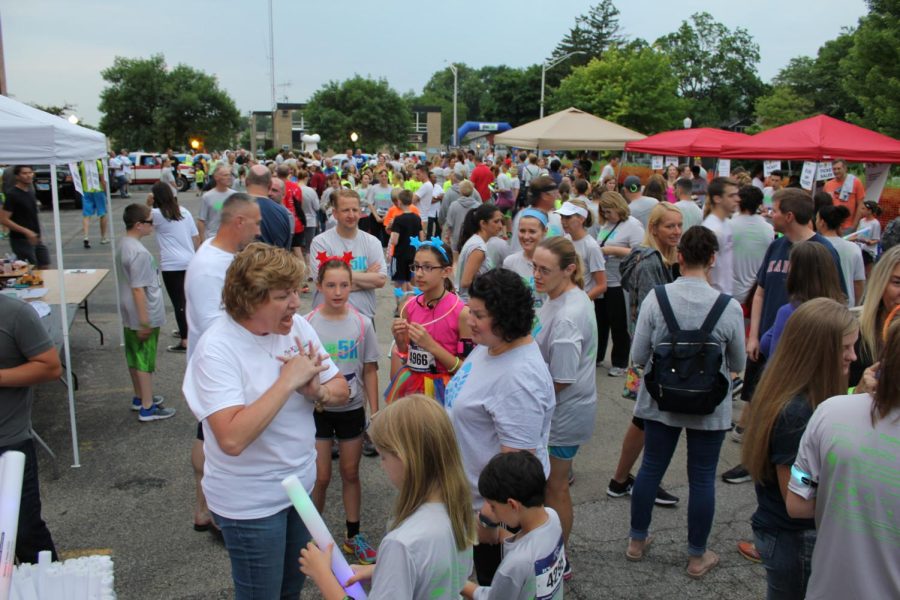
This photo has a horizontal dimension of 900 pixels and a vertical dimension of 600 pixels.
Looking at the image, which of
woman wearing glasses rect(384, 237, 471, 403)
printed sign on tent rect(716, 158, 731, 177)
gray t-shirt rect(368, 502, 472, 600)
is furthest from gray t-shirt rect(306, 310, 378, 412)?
printed sign on tent rect(716, 158, 731, 177)

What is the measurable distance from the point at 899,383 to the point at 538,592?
1288mm

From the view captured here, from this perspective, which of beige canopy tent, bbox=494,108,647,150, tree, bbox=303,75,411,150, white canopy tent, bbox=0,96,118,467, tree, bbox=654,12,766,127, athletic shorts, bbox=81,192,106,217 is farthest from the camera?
tree, bbox=654,12,766,127

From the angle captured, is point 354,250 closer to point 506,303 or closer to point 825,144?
point 506,303

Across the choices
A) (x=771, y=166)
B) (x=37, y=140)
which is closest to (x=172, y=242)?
(x=37, y=140)

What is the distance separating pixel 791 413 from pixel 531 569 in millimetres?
1095

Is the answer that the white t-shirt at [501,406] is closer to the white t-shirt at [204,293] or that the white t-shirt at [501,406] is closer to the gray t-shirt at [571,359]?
the gray t-shirt at [571,359]

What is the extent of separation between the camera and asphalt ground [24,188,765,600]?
360 cm

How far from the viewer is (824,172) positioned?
9484 millimetres

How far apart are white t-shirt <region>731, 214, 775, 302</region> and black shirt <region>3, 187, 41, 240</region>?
29.7ft

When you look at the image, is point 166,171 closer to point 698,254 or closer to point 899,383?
point 698,254

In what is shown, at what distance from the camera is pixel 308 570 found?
1.90 metres

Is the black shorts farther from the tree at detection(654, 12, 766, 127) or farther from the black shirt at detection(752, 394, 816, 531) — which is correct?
the tree at detection(654, 12, 766, 127)

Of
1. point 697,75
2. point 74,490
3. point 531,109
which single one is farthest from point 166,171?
point 697,75

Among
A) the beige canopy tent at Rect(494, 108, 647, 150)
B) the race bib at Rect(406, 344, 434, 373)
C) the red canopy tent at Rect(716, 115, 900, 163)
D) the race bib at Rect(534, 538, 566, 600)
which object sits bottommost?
the race bib at Rect(534, 538, 566, 600)
